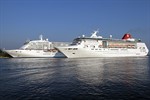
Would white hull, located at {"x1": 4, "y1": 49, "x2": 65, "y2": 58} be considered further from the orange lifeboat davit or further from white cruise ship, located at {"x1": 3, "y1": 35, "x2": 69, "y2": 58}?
the orange lifeboat davit

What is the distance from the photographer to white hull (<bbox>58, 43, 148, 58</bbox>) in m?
67.6

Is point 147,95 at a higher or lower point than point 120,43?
lower

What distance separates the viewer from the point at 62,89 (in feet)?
53.0

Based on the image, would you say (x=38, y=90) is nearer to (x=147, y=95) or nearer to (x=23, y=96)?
(x=23, y=96)

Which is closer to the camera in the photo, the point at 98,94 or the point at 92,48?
the point at 98,94

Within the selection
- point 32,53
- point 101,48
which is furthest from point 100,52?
point 32,53

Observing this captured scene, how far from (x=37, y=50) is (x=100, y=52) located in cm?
2606

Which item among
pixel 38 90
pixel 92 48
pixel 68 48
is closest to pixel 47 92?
pixel 38 90

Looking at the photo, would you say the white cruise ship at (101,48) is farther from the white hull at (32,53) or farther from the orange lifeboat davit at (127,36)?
the white hull at (32,53)

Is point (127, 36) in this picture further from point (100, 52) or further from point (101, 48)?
point (100, 52)

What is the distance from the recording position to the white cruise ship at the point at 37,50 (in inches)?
3147

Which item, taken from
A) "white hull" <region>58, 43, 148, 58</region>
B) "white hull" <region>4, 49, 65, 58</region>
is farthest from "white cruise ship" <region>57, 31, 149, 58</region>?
"white hull" <region>4, 49, 65, 58</region>

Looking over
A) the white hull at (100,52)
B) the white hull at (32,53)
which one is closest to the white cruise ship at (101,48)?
the white hull at (100,52)

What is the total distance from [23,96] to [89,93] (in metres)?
4.55
